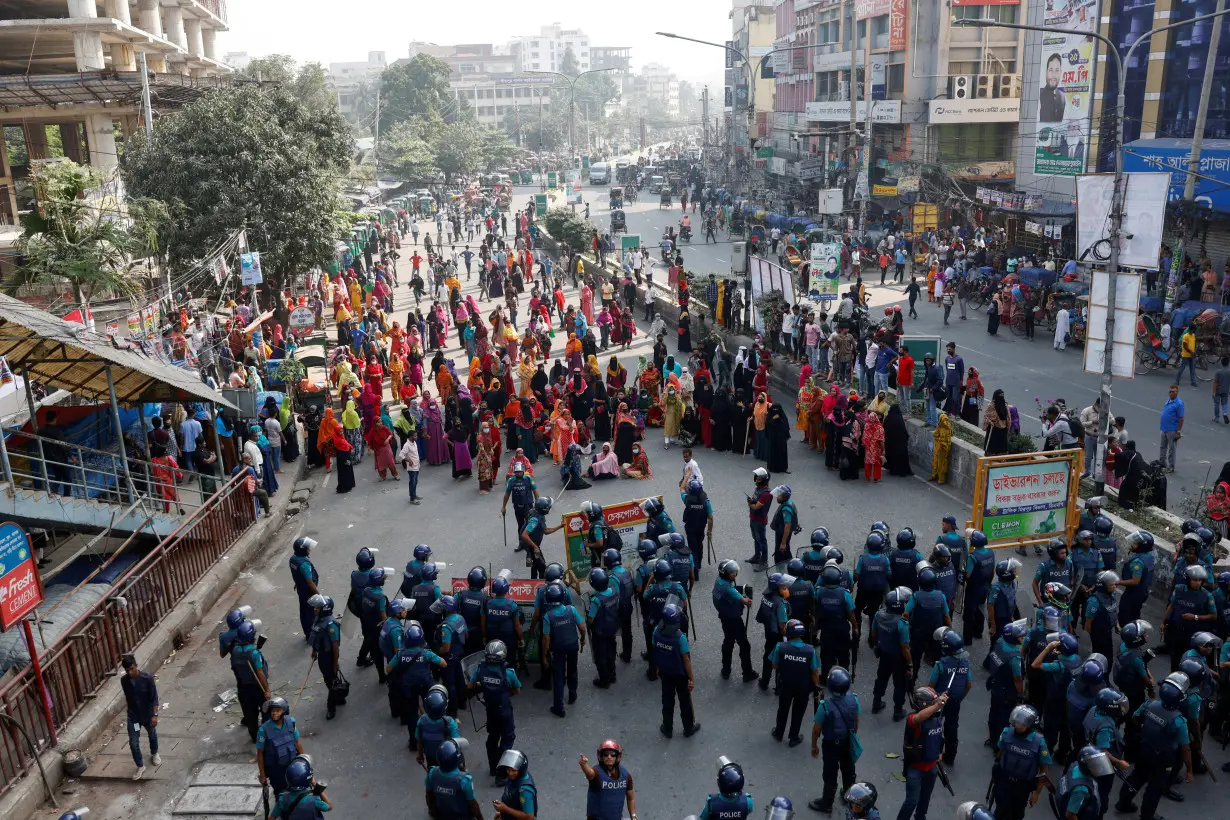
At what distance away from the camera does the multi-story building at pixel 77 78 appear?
28469 mm

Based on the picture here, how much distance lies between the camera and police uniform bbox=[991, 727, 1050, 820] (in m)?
7.10

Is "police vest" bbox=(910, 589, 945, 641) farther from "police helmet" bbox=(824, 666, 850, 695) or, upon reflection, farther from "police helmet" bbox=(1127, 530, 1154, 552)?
"police helmet" bbox=(1127, 530, 1154, 552)

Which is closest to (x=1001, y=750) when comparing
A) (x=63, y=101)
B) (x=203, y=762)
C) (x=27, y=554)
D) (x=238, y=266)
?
(x=203, y=762)

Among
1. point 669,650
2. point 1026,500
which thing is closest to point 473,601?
point 669,650

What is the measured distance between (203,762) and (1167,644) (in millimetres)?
8849

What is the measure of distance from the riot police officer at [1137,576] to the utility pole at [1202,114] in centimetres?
1555

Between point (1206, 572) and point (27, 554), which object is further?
point (1206, 572)

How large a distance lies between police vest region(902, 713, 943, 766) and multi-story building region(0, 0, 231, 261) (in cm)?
2469

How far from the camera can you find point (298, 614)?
12.1 m

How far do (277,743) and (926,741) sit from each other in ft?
15.6

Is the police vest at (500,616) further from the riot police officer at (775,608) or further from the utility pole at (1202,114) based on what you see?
the utility pole at (1202,114)

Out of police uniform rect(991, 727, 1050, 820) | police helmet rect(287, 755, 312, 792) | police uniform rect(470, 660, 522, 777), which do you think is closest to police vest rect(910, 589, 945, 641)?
police uniform rect(991, 727, 1050, 820)

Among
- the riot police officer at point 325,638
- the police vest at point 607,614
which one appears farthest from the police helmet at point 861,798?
Answer: the riot police officer at point 325,638

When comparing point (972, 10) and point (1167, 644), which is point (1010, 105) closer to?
point (972, 10)
